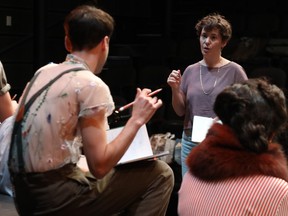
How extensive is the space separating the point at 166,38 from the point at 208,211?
5.05 m

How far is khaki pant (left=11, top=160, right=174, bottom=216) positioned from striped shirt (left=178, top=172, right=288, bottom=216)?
37 centimetres

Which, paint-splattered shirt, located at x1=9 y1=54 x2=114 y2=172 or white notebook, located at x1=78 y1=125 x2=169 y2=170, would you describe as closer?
paint-splattered shirt, located at x1=9 y1=54 x2=114 y2=172

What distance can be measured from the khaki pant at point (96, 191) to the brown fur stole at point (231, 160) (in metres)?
0.43

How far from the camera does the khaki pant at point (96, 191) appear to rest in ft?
5.21

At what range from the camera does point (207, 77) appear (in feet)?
8.91

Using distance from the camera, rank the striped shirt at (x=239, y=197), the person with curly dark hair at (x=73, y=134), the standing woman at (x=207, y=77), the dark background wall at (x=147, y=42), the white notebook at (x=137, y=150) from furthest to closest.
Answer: the dark background wall at (x=147, y=42)
the standing woman at (x=207, y=77)
the white notebook at (x=137, y=150)
the person with curly dark hair at (x=73, y=134)
the striped shirt at (x=239, y=197)

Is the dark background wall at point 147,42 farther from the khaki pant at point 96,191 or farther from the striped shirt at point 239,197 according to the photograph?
the striped shirt at point 239,197

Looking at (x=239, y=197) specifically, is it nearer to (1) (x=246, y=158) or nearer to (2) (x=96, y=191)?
(1) (x=246, y=158)

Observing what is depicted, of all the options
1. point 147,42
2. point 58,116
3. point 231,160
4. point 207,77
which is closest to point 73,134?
point 58,116

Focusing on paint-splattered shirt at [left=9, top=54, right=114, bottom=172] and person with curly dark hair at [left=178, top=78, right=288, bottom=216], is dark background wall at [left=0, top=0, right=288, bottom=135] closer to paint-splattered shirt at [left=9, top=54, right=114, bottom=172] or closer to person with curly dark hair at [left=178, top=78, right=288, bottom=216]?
paint-splattered shirt at [left=9, top=54, right=114, bottom=172]

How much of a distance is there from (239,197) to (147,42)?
5742mm

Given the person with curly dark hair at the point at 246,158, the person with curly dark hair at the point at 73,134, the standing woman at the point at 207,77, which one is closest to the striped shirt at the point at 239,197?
the person with curly dark hair at the point at 246,158

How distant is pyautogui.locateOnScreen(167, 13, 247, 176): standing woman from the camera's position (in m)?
2.66

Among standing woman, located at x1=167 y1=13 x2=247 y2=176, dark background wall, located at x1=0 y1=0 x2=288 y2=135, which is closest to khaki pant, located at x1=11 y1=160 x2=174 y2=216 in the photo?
standing woman, located at x1=167 y1=13 x2=247 y2=176
